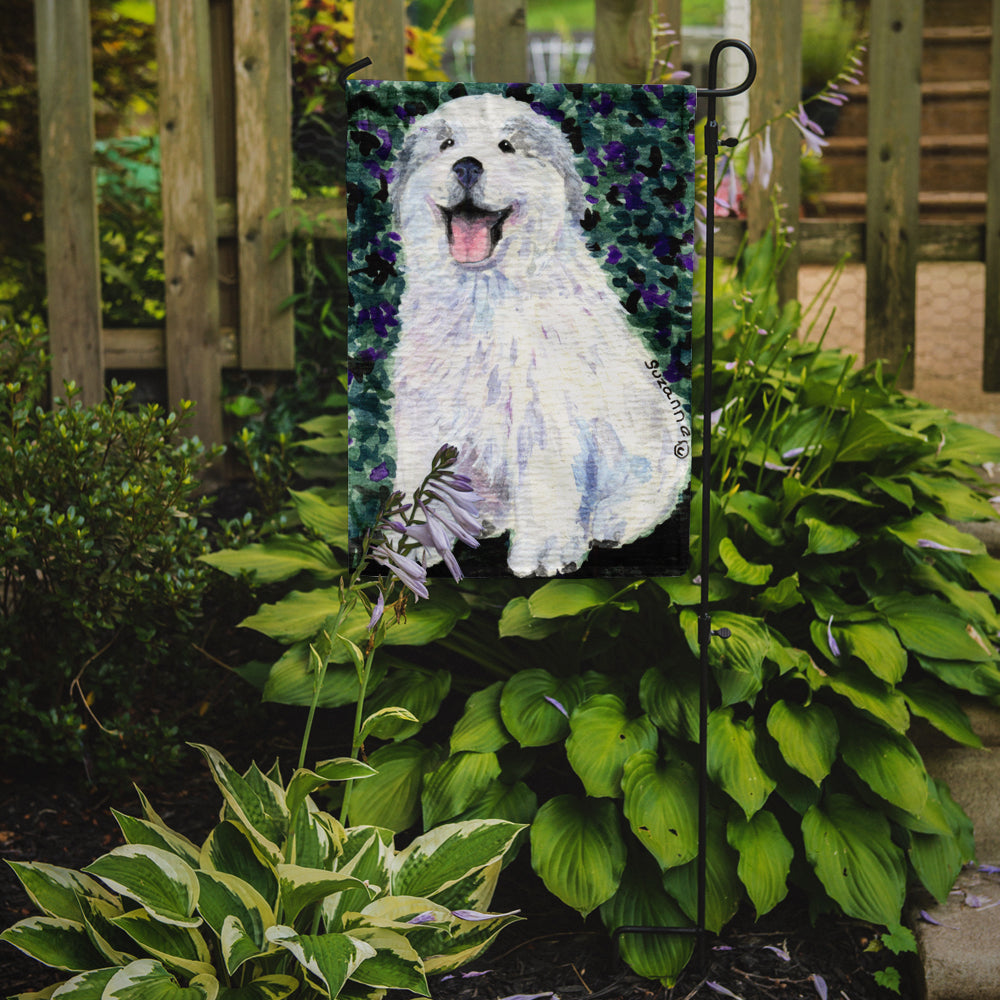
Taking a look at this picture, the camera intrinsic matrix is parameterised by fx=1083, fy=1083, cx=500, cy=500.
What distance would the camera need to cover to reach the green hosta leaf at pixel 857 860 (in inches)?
77.1

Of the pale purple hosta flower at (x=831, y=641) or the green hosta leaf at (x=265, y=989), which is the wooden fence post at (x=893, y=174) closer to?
the pale purple hosta flower at (x=831, y=641)

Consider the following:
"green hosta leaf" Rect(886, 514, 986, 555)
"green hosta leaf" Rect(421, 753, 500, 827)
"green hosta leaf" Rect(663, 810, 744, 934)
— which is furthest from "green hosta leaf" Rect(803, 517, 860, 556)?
"green hosta leaf" Rect(421, 753, 500, 827)

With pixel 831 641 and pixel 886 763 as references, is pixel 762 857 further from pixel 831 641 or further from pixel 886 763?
pixel 831 641

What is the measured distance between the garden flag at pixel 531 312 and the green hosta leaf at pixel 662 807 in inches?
14.6

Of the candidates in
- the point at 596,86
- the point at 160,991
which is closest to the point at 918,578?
the point at 596,86

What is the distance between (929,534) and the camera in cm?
227

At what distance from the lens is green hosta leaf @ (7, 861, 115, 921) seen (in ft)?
5.45

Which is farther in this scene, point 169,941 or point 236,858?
point 236,858

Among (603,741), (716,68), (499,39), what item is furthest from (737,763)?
(499,39)

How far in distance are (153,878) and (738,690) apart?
1.08 m

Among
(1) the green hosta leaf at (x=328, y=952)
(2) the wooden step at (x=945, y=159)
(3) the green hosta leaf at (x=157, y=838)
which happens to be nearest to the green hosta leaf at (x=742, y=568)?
(1) the green hosta leaf at (x=328, y=952)

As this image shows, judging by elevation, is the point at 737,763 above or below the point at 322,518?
below

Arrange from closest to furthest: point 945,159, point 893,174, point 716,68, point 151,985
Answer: point 151,985 → point 716,68 → point 893,174 → point 945,159

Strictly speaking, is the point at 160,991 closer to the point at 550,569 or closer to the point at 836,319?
the point at 550,569
